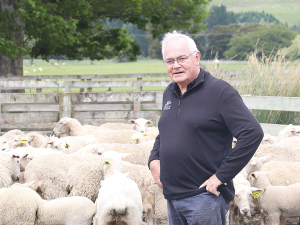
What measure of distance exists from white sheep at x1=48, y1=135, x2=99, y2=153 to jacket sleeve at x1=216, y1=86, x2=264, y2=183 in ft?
12.2

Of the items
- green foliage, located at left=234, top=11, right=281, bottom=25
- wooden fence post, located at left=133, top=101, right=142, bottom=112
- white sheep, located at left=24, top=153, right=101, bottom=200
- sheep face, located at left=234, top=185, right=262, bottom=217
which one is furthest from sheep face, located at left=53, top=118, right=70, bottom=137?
green foliage, located at left=234, top=11, right=281, bottom=25

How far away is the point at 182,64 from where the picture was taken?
94.1 inches

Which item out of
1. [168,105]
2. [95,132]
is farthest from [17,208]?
[95,132]

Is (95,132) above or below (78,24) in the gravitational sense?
below

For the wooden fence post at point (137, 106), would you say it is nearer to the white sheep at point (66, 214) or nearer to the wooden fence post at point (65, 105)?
the wooden fence post at point (65, 105)

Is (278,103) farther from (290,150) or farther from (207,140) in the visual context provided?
(207,140)

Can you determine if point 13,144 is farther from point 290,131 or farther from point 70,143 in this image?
point 290,131

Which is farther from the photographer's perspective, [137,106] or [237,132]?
[137,106]

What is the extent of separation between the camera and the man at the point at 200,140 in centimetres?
215

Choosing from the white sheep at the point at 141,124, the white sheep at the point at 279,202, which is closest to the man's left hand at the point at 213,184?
the white sheep at the point at 279,202

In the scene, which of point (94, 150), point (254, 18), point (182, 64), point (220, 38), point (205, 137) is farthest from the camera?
point (254, 18)

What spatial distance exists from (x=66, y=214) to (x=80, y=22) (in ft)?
40.6

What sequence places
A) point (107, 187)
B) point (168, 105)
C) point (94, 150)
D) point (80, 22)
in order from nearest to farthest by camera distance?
point (168, 105), point (107, 187), point (94, 150), point (80, 22)

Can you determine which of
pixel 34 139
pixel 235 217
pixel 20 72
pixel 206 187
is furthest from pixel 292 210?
pixel 20 72
